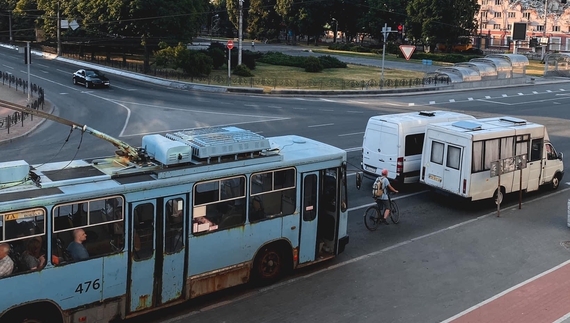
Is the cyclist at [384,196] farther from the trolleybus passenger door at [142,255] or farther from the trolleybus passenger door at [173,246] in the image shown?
the trolleybus passenger door at [142,255]

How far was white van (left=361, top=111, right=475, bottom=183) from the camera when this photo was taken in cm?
1883

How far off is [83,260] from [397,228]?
345 inches

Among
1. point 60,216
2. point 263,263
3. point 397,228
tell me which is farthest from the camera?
point 397,228

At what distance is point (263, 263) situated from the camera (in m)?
12.1

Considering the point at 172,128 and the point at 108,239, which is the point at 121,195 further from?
the point at 172,128

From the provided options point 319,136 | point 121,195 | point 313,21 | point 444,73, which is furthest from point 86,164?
point 313,21

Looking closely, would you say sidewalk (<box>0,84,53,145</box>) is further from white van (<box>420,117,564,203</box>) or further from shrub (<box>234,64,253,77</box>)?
white van (<box>420,117,564,203</box>)

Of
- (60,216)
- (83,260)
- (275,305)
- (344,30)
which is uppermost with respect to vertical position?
(344,30)

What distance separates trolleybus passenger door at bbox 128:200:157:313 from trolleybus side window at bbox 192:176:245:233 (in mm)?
827

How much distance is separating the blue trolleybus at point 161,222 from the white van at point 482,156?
17.7ft

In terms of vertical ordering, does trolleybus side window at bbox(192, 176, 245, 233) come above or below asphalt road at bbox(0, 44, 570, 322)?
above

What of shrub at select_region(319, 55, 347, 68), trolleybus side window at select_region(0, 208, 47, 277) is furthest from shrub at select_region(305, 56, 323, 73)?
trolleybus side window at select_region(0, 208, 47, 277)

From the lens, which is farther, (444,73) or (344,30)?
(344,30)

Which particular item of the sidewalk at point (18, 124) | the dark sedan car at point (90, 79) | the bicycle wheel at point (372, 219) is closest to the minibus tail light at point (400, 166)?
the bicycle wheel at point (372, 219)
